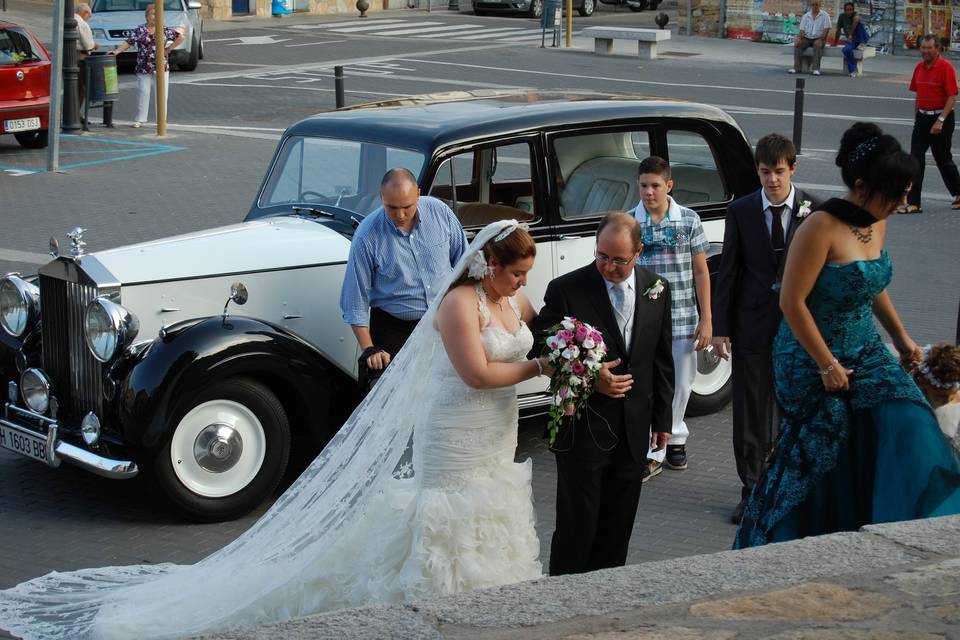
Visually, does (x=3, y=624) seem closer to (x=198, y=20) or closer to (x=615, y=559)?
(x=615, y=559)

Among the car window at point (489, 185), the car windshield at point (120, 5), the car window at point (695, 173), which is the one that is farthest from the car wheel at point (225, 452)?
the car windshield at point (120, 5)

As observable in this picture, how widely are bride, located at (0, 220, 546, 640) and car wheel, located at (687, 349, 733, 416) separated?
124 inches

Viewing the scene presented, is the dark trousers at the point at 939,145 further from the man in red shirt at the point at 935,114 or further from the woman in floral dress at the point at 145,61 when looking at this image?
the woman in floral dress at the point at 145,61

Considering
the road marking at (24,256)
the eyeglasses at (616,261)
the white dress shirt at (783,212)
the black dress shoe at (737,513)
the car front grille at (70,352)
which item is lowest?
the black dress shoe at (737,513)

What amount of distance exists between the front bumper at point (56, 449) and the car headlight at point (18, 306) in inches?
16.5

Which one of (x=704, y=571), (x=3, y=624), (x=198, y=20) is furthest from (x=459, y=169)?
(x=198, y=20)

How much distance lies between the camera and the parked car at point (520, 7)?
39281mm

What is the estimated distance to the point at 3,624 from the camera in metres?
5.03

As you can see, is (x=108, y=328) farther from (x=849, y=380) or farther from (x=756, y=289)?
(x=849, y=380)

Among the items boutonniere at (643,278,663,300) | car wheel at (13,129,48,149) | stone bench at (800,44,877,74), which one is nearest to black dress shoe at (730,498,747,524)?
boutonniere at (643,278,663,300)

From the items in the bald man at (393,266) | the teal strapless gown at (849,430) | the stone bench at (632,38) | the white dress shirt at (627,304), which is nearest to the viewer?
the teal strapless gown at (849,430)

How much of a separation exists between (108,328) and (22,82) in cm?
1153

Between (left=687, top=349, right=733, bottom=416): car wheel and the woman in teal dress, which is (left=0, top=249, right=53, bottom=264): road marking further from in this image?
the woman in teal dress

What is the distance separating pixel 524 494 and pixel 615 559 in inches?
19.1
